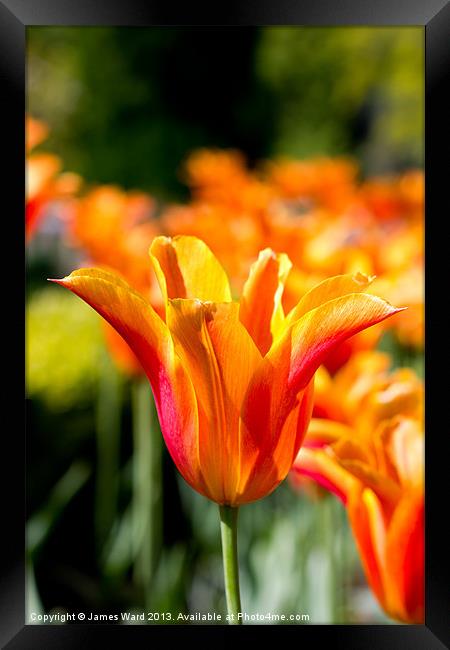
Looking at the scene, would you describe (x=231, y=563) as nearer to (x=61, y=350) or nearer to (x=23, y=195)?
(x=23, y=195)

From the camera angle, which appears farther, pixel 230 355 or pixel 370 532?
pixel 370 532

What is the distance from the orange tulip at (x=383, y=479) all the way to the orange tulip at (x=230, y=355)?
0.11 meters

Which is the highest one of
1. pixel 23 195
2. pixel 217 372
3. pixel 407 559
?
pixel 23 195

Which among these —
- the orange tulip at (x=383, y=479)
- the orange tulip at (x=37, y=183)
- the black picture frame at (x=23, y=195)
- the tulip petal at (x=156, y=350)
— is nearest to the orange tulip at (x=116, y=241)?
the orange tulip at (x=37, y=183)

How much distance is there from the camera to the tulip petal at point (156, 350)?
44cm

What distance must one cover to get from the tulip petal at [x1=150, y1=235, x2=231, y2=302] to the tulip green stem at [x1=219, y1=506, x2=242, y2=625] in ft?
0.43

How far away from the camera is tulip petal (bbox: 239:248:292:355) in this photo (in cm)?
49

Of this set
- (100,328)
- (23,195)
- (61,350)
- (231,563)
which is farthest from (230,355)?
(100,328)

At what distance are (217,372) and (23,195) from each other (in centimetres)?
36

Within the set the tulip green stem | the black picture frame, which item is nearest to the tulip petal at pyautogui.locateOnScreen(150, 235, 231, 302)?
the tulip green stem

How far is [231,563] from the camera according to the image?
462 mm

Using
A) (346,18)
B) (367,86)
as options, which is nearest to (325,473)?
(346,18)

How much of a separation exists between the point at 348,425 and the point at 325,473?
9 centimetres

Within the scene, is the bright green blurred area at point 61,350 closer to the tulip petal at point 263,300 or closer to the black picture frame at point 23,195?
the black picture frame at point 23,195
